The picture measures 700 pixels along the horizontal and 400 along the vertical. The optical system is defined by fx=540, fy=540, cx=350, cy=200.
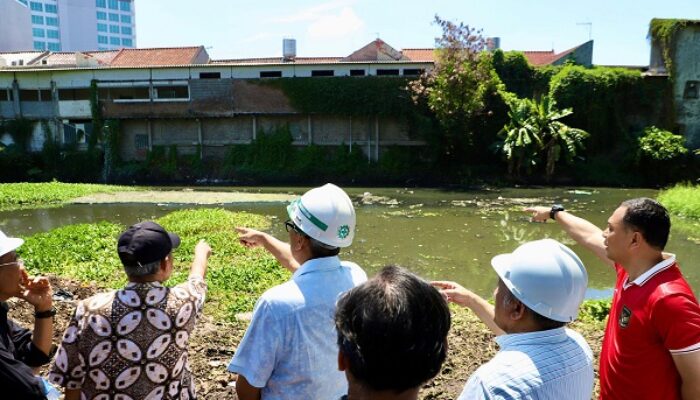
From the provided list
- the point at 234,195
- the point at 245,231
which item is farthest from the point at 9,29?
the point at 245,231

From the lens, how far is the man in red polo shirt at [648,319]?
2320mm

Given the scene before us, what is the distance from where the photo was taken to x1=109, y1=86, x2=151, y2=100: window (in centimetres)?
3003

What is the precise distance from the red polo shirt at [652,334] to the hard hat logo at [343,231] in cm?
141

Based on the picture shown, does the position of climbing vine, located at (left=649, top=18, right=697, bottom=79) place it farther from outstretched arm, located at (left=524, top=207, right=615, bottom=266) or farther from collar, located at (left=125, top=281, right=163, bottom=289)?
collar, located at (left=125, top=281, right=163, bottom=289)

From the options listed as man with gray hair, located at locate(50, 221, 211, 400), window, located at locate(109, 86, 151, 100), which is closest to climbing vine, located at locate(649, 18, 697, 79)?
window, located at locate(109, 86, 151, 100)

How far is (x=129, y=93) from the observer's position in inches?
1196

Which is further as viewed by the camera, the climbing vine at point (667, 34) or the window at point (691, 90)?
the window at point (691, 90)

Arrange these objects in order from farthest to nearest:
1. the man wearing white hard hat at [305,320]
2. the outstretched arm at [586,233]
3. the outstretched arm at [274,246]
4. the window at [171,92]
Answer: the window at [171,92], the outstretched arm at [586,233], the outstretched arm at [274,246], the man wearing white hard hat at [305,320]

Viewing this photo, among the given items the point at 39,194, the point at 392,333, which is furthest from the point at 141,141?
the point at 392,333

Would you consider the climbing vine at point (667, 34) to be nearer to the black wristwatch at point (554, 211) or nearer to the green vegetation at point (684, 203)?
the green vegetation at point (684, 203)

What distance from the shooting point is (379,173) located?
27594 mm

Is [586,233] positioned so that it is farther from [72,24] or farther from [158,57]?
[72,24]

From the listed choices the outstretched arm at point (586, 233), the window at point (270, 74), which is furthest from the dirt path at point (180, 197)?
the outstretched arm at point (586, 233)

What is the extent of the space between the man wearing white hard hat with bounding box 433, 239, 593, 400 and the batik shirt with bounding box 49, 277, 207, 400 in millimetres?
1366
